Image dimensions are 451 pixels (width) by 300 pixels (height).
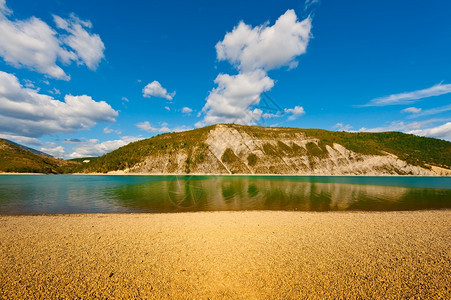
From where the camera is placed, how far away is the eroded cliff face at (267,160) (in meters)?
109

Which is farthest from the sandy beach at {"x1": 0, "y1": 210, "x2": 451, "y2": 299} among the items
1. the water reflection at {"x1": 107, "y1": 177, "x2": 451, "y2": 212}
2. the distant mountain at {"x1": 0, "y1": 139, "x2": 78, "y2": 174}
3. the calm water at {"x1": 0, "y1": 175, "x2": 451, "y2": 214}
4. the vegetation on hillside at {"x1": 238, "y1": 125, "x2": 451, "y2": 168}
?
the distant mountain at {"x1": 0, "y1": 139, "x2": 78, "y2": 174}

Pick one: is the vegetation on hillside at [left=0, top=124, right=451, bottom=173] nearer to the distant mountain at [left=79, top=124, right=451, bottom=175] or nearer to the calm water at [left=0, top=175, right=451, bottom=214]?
the distant mountain at [left=79, top=124, right=451, bottom=175]

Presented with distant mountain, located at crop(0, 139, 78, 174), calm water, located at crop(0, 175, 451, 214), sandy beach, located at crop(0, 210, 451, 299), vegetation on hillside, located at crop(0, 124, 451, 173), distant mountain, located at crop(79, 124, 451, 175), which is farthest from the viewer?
vegetation on hillside, located at crop(0, 124, 451, 173)

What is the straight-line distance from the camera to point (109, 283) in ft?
22.5

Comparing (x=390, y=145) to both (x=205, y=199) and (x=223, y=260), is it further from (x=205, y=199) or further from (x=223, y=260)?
(x=223, y=260)

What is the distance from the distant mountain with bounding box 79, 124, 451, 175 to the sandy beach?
9414 cm

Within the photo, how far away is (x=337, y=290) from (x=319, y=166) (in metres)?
116

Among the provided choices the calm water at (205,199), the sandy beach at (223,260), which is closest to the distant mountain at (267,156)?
the calm water at (205,199)

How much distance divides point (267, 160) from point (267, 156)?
9.98ft

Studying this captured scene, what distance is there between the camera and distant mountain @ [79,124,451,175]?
109500mm

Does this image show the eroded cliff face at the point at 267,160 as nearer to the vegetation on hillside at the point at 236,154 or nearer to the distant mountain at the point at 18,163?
the vegetation on hillside at the point at 236,154

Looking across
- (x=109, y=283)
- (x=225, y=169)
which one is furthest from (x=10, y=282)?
(x=225, y=169)

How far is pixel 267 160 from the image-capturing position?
4397 inches

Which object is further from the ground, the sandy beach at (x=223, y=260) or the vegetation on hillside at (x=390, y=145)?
the vegetation on hillside at (x=390, y=145)
